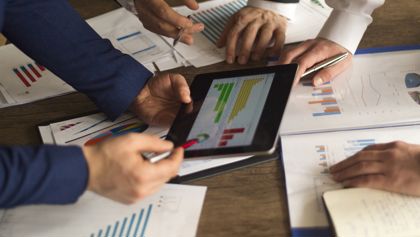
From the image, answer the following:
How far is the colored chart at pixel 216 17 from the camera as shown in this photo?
1237mm

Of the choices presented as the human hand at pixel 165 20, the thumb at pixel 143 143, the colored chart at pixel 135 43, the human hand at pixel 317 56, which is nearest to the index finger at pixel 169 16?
the human hand at pixel 165 20

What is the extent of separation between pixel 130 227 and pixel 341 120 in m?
0.41

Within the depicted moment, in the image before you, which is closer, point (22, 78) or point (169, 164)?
point (169, 164)

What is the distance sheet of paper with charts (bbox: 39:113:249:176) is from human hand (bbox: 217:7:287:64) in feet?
0.88

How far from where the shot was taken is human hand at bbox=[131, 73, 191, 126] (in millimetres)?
963

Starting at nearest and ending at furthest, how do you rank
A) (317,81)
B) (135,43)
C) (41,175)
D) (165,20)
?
(41,175) < (317,81) < (165,20) < (135,43)

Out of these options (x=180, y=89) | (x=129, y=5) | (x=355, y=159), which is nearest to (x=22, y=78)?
(x=129, y=5)

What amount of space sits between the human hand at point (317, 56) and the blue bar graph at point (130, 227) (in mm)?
422

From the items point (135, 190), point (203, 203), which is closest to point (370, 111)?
point (203, 203)

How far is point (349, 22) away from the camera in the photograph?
3.58ft

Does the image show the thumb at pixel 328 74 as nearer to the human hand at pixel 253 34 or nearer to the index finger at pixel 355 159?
the human hand at pixel 253 34

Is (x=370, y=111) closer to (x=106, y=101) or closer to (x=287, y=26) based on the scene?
(x=287, y=26)

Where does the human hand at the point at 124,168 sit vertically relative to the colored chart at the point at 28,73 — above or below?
above

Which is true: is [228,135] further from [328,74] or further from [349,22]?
[349,22]
